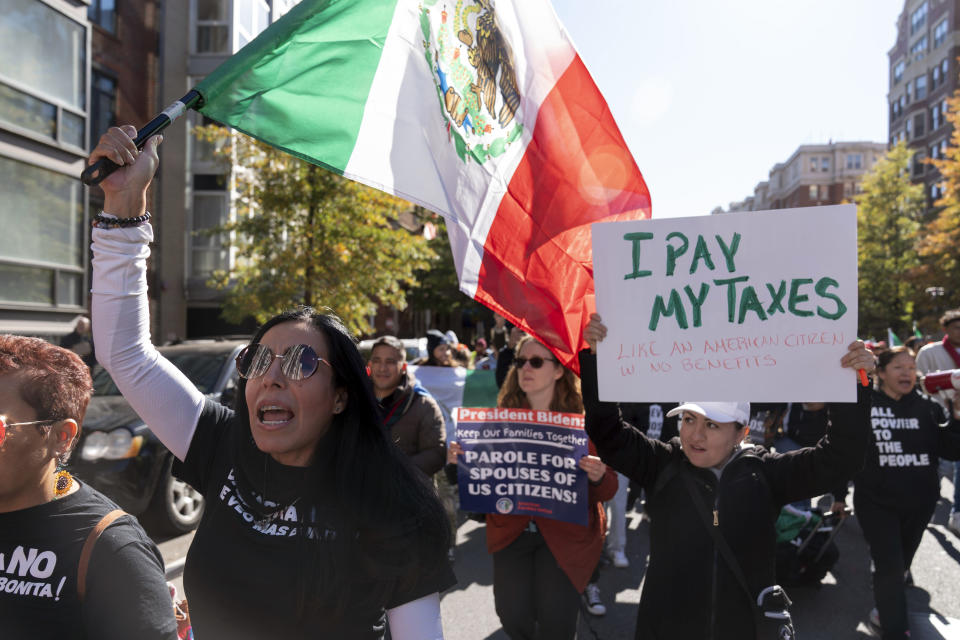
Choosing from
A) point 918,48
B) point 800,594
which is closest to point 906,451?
point 800,594

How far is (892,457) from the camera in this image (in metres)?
4.70

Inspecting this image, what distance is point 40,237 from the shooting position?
1325cm

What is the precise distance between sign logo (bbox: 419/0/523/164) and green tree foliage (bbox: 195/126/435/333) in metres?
11.0

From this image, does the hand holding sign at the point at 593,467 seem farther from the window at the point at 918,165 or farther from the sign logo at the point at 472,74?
the window at the point at 918,165

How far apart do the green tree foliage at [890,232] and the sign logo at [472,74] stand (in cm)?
3760

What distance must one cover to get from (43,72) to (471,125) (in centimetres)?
1344

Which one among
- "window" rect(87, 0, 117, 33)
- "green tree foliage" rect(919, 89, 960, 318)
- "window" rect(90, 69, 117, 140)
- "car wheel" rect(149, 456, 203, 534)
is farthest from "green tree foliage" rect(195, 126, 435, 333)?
"green tree foliage" rect(919, 89, 960, 318)

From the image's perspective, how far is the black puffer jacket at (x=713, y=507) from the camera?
2803mm

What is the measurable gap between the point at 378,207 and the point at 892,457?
36.7ft

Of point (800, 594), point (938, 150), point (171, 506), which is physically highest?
point (938, 150)

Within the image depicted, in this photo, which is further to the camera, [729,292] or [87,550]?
[729,292]

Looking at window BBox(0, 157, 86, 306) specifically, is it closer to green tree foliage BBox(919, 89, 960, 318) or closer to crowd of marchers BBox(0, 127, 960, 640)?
crowd of marchers BBox(0, 127, 960, 640)

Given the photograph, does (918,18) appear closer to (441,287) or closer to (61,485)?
(441,287)

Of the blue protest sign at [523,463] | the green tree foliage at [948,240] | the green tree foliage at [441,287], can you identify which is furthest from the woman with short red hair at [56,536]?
the green tree foliage at [948,240]
